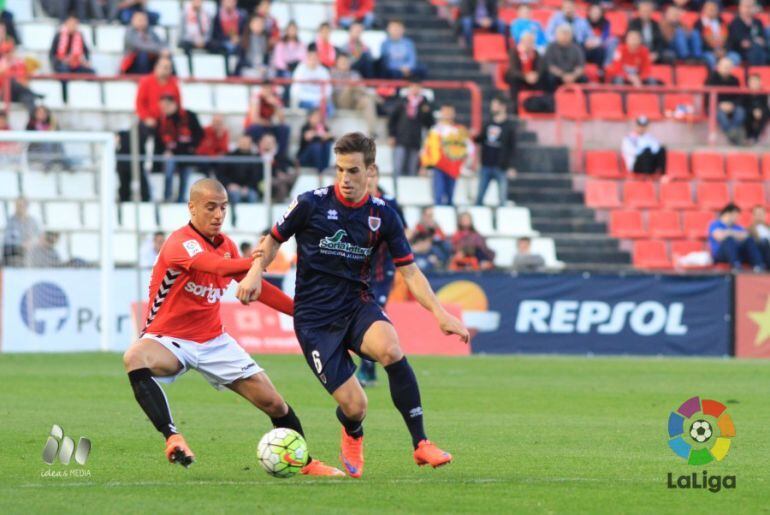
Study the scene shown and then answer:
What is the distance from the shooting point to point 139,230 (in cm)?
2572

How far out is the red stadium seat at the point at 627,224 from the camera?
2938 cm

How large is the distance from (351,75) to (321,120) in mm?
1465

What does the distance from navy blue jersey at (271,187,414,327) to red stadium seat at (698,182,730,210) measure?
835 inches

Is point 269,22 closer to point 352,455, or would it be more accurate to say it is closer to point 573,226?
point 573,226

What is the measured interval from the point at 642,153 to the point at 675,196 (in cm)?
105

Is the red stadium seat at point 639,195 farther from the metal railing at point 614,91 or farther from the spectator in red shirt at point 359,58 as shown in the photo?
the spectator in red shirt at point 359,58

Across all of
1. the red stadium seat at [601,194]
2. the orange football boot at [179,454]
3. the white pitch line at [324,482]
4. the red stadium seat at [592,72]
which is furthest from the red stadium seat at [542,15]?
the orange football boot at [179,454]

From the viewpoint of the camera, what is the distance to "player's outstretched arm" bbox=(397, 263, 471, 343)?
9719 millimetres

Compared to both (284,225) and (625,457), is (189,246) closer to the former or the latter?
(284,225)

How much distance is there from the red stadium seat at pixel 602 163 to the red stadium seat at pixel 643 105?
155 centimetres

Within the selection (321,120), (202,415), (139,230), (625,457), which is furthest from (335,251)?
(321,120)

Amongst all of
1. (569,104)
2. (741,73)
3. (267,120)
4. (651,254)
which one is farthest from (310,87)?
(741,73)

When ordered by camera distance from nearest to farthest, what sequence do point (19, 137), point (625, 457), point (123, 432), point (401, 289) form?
point (625, 457)
point (123, 432)
point (19, 137)
point (401, 289)

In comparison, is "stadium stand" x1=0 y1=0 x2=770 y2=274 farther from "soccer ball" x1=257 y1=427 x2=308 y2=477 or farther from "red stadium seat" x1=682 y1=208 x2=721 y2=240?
"soccer ball" x1=257 y1=427 x2=308 y2=477
